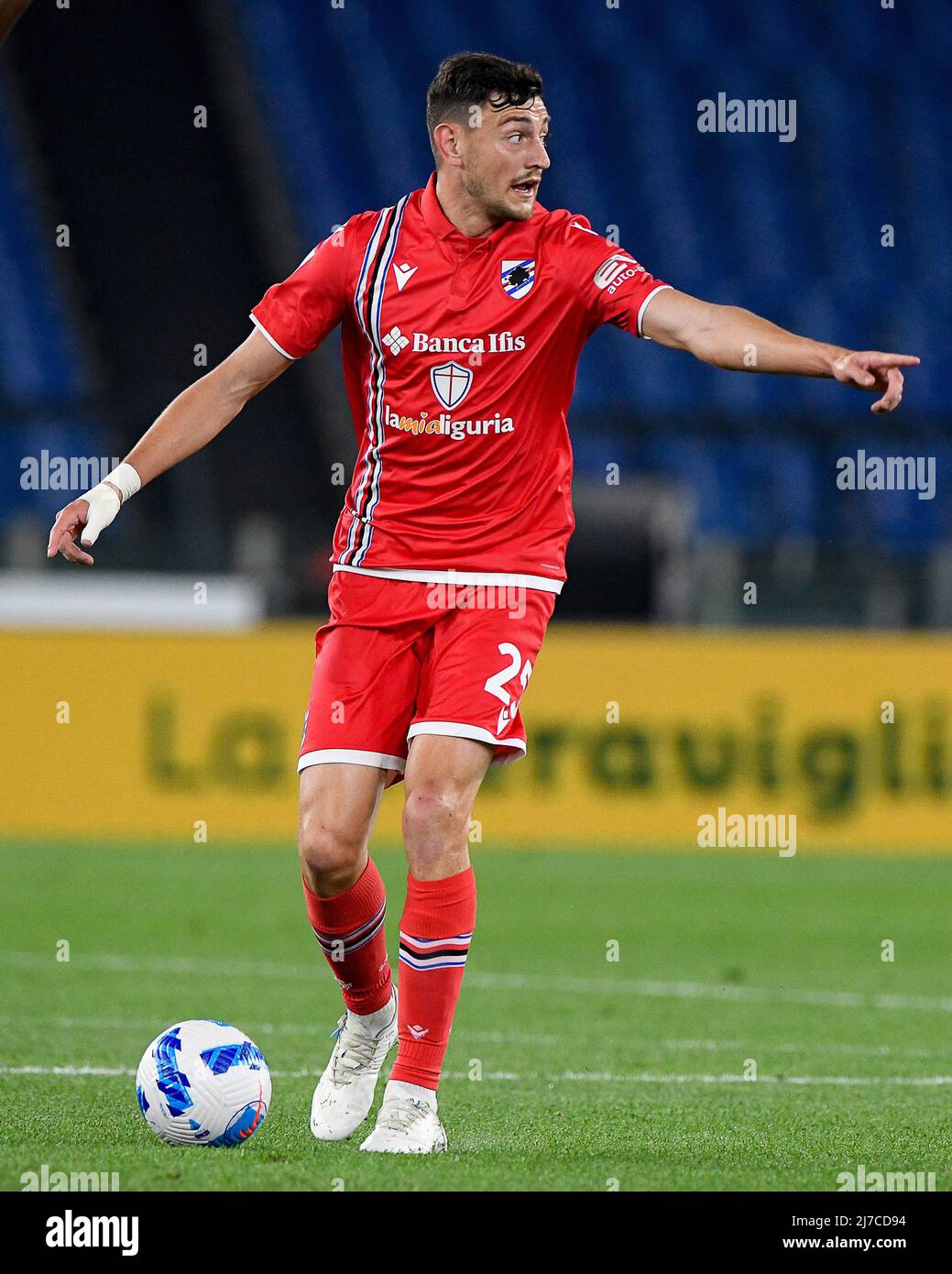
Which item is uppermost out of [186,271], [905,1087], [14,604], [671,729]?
[186,271]

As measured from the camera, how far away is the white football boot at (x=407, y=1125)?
4691mm

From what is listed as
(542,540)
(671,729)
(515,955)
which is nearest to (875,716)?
(671,729)

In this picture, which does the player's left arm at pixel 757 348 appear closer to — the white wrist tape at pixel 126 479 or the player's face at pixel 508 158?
the player's face at pixel 508 158

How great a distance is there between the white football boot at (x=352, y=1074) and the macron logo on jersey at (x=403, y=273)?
1.86 m

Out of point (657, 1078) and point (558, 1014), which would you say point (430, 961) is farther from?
point (558, 1014)

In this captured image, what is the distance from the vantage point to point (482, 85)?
5008mm

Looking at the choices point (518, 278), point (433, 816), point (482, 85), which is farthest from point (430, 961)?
point (482, 85)

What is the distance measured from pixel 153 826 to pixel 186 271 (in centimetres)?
701

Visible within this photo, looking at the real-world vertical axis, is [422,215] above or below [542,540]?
above

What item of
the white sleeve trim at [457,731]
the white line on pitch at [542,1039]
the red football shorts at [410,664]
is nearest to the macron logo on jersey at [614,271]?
the red football shorts at [410,664]

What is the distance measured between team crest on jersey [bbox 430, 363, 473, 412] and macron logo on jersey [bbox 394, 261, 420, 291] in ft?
0.77

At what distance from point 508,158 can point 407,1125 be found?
2.36 metres

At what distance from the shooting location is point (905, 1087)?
5.98 metres
